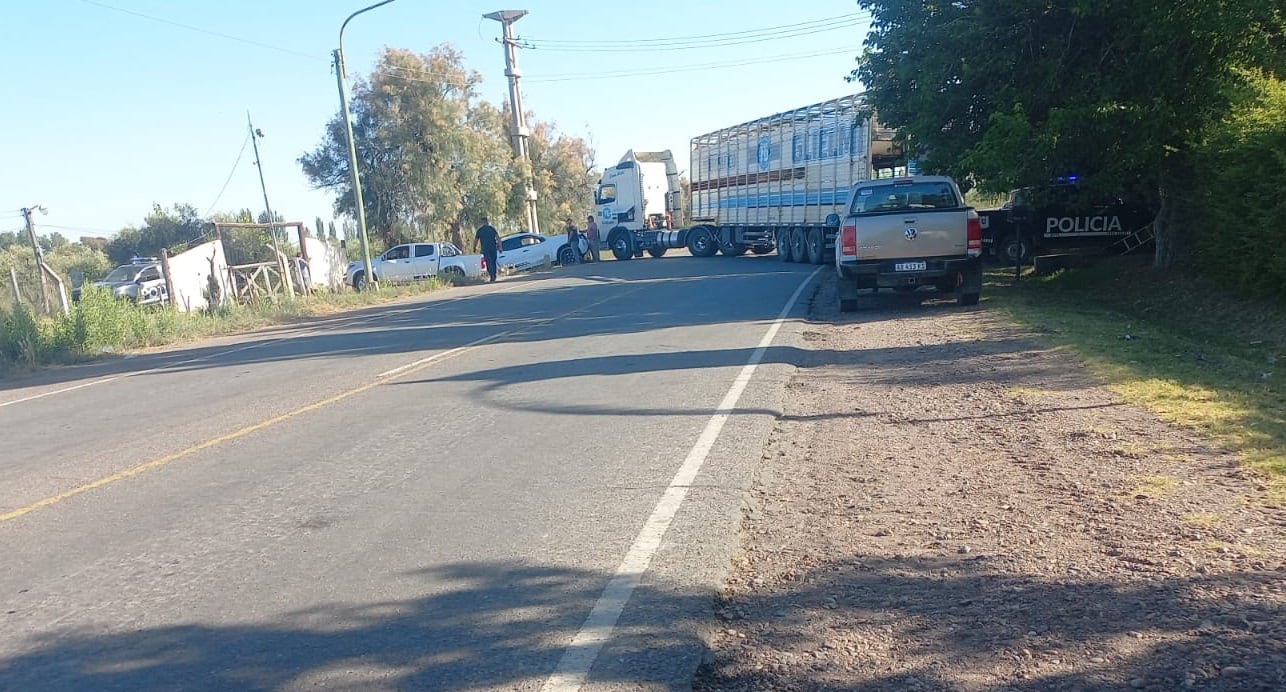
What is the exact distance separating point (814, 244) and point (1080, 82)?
13411 millimetres

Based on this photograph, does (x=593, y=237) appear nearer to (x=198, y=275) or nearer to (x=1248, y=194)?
(x=198, y=275)

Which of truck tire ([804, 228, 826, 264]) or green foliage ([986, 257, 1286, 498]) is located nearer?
green foliage ([986, 257, 1286, 498])

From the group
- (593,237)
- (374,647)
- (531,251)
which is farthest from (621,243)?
Result: (374,647)

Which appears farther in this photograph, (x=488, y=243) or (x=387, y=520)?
(x=488, y=243)

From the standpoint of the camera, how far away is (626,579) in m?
5.00

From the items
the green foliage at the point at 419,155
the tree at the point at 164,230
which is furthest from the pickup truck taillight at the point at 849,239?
the tree at the point at 164,230

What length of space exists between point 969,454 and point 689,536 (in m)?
2.54

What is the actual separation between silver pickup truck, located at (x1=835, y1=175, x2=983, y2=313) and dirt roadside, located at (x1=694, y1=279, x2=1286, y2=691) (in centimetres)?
690

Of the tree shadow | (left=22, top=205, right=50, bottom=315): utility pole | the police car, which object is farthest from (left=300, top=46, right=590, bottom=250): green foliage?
the tree shadow

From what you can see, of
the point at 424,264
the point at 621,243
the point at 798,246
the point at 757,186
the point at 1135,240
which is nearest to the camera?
the point at 1135,240

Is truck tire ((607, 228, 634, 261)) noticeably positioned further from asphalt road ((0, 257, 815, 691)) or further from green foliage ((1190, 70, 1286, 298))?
asphalt road ((0, 257, 815, 691))

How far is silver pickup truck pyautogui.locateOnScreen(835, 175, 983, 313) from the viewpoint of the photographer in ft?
50.1

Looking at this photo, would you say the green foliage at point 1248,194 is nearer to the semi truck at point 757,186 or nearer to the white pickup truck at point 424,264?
the semi truck at point 757,186

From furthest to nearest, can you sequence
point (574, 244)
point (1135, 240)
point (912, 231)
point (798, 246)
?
point (574, 244), point (798, 246), point (1135, 240), point (912, 231)
